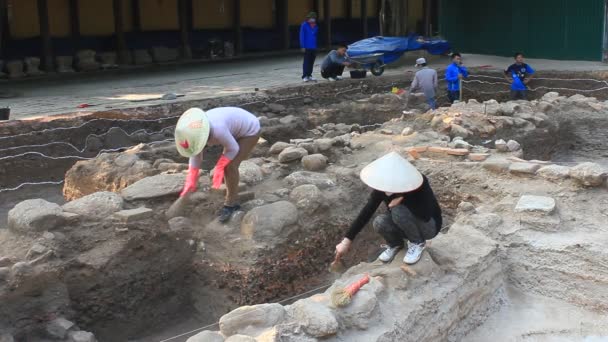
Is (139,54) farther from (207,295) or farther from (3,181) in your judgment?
(207,295)

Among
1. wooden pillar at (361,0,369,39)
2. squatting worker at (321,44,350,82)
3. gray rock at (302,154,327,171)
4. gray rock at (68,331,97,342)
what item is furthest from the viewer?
wooden pillar at (361,0,369,39)

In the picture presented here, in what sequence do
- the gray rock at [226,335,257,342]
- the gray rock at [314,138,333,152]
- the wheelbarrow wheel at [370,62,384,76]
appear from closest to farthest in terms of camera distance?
the gray rock at [226,335,257,342] → the gray rock at [314,138,333,152] → the wheelbarrow wheel at [370,62,384,76]

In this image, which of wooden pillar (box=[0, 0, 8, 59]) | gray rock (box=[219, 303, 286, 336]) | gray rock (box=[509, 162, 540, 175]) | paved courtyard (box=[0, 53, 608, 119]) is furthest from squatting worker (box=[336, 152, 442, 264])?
wooden pillar (box=[0, 0, 8, 59])

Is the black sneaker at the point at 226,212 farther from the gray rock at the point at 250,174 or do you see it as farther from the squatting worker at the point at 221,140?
the gray rock at the point at 250,174

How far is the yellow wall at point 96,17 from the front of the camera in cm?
1625

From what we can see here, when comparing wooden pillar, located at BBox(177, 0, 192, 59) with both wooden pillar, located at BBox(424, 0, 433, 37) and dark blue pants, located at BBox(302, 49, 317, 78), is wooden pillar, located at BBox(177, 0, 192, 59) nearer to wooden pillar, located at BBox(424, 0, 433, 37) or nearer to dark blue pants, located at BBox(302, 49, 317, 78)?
dark blue pants, located at BBox(302, 49, 317, 78)

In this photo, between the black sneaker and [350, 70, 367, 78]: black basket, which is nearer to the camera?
the black sneaker

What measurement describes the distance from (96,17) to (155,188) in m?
11.4

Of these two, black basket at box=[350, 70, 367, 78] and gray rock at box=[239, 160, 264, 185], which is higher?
black basket at box=[350, 70, 367, 78]

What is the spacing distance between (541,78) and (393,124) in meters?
6.53

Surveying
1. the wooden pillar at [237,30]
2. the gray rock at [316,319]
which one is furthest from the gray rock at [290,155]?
the wooden pillar at [237,30]

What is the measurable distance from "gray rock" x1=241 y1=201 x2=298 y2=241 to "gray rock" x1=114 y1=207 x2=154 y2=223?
0.80 metres

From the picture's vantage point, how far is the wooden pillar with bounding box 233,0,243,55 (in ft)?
61.4

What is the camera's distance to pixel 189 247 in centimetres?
593
